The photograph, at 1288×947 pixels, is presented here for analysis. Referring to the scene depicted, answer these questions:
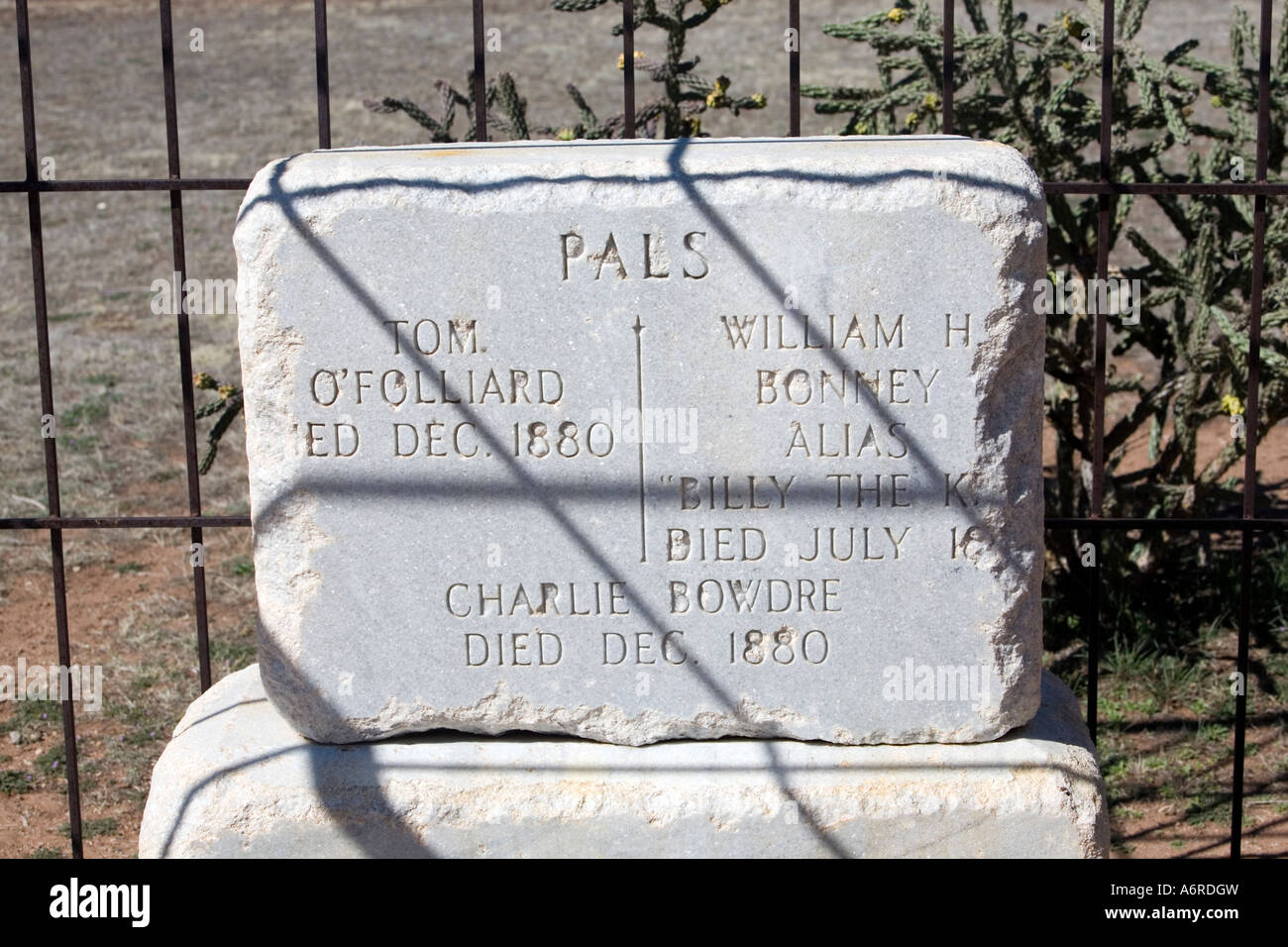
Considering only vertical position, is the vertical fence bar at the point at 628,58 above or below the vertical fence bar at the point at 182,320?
above

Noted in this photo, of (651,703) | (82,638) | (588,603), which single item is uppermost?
(588,603)

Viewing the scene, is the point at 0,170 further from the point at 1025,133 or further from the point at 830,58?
the point at 1025,133

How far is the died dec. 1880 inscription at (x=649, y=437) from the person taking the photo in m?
2.70

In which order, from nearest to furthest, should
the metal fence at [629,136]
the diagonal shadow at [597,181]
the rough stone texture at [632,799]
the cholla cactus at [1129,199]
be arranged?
A: the diagonal shadow at [597,181] → the rough stone texture at [632,799] → the metal fence at [629,136] → the cholla cactus at [1129,199]

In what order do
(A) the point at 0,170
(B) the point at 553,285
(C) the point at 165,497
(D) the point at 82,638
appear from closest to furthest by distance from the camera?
1. (B) the point at 553,285
2. (D) the point at 82,638
3. (C) the point at 165,497
4. (A) the point at 0,170

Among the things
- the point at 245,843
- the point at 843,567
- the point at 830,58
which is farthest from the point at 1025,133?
the point at 830,58

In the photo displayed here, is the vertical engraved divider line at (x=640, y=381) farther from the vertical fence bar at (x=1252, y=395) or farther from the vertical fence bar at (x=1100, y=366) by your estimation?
the vertical fence bar at (x=1252, y=395)

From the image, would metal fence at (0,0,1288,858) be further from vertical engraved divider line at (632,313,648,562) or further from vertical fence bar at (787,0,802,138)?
vertical engraved divider line at (632,313,648,562)

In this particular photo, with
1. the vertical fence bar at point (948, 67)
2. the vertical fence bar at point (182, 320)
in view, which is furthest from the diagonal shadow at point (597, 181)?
the vertical fence bar at point (948, 67)

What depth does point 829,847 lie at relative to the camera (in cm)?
284

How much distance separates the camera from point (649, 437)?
278 cm

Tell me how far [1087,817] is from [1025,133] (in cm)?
238

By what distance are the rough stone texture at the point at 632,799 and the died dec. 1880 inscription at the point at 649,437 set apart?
58 millimetres

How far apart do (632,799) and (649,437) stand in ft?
2.41
